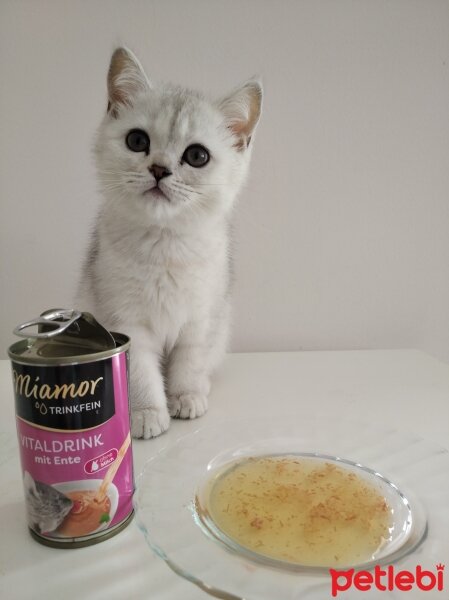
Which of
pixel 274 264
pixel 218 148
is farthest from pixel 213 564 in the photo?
pixel 274 264

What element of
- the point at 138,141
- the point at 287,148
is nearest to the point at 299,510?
the point at 138,141

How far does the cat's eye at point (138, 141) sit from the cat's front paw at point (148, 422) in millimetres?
436

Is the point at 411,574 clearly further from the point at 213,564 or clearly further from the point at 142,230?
the point at 142,230

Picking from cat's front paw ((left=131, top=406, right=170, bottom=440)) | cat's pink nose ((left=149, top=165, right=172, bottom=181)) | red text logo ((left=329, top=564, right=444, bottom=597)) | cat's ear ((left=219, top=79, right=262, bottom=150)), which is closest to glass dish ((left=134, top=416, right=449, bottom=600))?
red text logo ((left=329, top=564, right=444, bottom=597))

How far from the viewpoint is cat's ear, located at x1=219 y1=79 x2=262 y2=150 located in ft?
2.72

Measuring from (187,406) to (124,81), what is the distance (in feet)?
1.95

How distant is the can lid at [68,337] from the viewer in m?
0.48

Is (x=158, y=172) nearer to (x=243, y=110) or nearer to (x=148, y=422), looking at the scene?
(x=243, y=110)

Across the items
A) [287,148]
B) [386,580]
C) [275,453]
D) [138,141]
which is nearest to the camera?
[386,580]

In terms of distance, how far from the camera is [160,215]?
0.75 meters

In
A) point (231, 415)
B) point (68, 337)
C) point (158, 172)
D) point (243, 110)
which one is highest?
point (243, 110)

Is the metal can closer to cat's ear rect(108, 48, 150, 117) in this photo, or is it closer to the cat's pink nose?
the cat's pink nose

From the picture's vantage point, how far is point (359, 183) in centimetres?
121

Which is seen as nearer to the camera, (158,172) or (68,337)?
(68,337)
